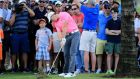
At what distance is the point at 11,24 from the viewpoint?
1587 cm

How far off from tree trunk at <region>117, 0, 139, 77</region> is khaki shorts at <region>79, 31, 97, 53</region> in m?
2.40

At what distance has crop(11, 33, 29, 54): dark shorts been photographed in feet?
51.9

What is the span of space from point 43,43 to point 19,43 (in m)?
0.88

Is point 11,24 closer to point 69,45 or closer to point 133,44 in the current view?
point 69,45

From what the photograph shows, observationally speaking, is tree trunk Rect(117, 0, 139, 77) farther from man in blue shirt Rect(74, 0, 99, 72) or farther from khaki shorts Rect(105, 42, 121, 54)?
man in blue shirt Rect(74, 0, 99, 72)

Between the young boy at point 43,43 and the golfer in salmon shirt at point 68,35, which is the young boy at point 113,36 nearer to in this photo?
the golfer in salmon shirt at point 68,35

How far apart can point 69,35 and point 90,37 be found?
5.64 feet


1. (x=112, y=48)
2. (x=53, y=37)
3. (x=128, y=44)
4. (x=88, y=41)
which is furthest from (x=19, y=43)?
(x=128, y=44)

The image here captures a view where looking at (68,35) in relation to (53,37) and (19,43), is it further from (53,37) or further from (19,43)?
(19,43)

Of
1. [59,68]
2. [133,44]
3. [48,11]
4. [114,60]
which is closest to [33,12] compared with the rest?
[48,11]

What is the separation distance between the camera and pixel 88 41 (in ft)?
50.4

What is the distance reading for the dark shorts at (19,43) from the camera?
51.9ft

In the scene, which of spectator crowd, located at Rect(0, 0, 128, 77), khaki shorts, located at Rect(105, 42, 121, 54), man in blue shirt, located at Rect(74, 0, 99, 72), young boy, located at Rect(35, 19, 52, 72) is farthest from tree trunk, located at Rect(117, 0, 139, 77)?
young boy, located at Rect(35, 19, 52, 72)

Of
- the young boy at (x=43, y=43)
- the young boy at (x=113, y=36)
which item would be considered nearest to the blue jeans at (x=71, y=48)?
the young boy at (x=43, y=43)
